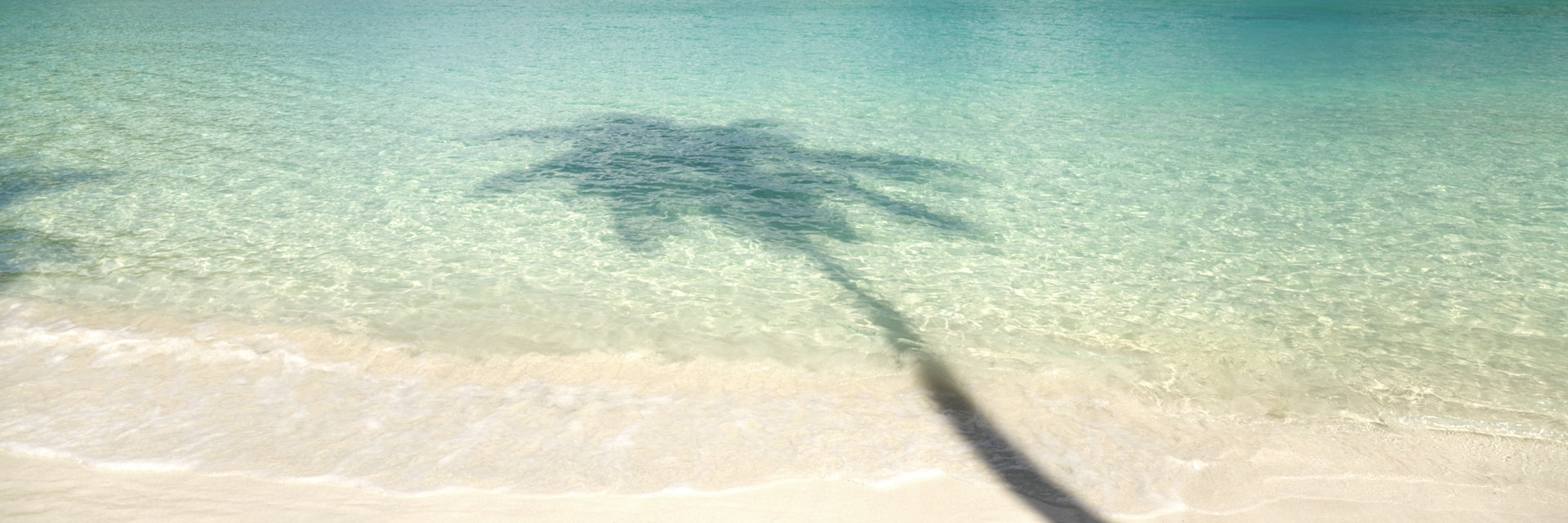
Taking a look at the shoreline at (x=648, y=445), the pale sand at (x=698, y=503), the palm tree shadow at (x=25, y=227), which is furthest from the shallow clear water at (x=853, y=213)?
the pale sand at (x=698, y=503)

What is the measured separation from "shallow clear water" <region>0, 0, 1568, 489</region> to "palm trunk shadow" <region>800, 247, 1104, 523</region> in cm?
10

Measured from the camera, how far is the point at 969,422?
177 inches

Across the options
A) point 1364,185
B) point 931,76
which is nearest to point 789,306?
point 1364,185

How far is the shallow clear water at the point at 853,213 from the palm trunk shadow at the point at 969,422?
0.10m

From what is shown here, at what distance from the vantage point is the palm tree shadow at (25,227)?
658cm

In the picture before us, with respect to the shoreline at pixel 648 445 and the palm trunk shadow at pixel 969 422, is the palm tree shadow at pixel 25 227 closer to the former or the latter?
the shoreline at pixel 648 445

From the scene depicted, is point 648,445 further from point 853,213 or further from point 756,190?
point 756,190

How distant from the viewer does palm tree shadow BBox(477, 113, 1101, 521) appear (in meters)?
5.36

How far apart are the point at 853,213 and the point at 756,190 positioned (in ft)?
3.68

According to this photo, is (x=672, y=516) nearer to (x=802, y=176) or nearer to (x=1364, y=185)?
(x=802, y=176)

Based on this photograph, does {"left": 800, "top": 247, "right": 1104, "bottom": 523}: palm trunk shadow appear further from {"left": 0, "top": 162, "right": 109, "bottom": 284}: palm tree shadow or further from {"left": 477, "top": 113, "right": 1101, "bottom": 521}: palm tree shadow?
{"left": 0, "top": 162, "right": 109, "bottom": 284}: palm tree shadow

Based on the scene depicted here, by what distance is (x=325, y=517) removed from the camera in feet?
11.6

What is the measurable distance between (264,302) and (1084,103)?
10.9 meters

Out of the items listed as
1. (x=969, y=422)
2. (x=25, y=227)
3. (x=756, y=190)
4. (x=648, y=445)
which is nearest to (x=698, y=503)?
(x=648, y=445)
